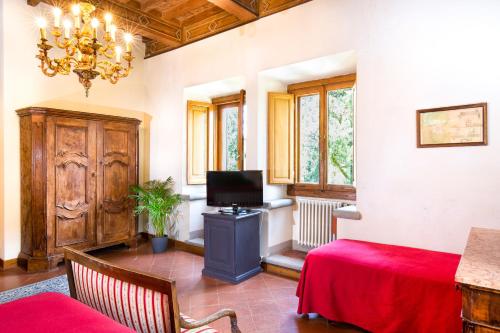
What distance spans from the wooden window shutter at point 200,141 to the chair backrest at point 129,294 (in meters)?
3.49

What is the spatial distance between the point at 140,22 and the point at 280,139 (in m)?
2.79

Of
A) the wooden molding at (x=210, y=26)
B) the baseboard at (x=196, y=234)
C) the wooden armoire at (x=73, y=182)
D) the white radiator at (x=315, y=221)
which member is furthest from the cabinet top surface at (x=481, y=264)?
the wooden armoire at (x=73, y=182)

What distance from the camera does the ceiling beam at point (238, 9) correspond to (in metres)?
3.70

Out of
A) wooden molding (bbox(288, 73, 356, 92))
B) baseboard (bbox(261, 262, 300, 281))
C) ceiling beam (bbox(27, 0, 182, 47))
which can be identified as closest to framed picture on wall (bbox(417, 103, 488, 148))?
wooden molding (bbox(288, 73, 356, 92))

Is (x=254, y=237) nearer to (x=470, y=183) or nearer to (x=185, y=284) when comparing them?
(x=185, y=284)

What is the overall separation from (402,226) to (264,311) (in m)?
1.62

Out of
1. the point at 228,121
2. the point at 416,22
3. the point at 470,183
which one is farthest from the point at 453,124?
the point at 228,121

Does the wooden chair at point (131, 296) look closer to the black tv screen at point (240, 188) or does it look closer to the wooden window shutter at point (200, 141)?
the black tv screen at point (240, 188)

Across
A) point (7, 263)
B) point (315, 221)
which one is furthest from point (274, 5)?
point (7, 263)

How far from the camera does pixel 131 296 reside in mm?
1441

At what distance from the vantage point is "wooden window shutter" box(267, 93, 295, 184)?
431 centimetres

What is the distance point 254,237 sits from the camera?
3.98 meters

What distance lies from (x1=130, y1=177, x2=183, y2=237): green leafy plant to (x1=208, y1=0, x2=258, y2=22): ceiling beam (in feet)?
9.41

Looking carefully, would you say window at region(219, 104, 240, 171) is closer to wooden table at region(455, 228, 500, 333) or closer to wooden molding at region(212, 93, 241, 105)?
wooden molding at region(212, 93, 241, 105)
